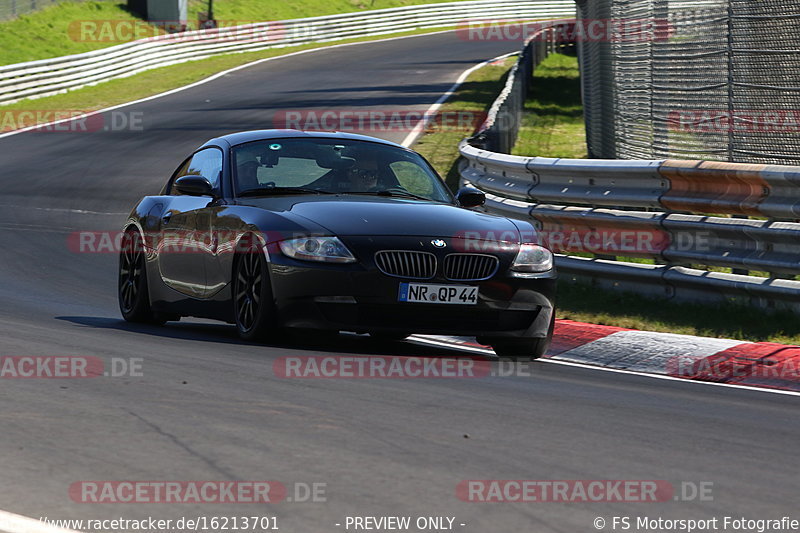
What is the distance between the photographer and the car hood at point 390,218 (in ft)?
26.6

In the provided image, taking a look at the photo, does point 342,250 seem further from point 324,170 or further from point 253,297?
point 324,170

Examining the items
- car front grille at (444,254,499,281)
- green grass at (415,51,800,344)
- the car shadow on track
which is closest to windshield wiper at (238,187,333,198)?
the car shadow on track

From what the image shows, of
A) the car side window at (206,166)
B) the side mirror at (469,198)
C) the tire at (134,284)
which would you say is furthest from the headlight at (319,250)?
the tire at (134,284)

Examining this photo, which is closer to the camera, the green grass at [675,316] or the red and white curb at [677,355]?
the red and white curb at [677,355]

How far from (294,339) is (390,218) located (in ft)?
2.98

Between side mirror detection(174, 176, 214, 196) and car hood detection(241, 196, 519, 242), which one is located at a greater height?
side mirror detection(174, 176, 214, 196)

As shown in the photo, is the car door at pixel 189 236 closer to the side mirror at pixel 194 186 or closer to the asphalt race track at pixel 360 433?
the side mirror at pixel 194 186

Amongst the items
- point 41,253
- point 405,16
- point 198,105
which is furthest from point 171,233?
point 405,16

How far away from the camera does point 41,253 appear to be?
603 inches

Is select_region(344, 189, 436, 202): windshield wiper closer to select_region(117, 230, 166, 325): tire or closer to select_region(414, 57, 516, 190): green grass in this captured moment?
select_region(117, 230, 166, 325): tire

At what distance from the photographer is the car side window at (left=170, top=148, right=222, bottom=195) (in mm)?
9383

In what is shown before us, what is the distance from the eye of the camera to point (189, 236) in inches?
368

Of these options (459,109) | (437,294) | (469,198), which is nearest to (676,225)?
(469,198)

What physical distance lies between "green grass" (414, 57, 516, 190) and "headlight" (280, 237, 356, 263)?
11.1 m
